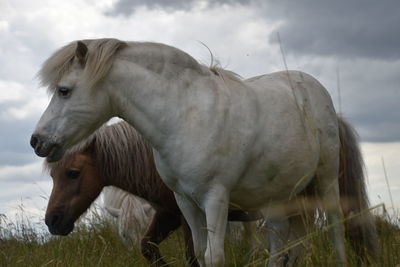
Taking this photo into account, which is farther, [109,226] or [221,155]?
[109,226]

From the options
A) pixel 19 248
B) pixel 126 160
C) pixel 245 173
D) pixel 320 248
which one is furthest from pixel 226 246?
pixel 19 248

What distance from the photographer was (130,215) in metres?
7.65

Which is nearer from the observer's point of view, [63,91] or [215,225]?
[215,225]

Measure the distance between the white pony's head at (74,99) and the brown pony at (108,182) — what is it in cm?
203

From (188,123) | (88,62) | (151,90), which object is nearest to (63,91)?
(88,62)

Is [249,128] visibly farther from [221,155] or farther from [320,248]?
[320,248]

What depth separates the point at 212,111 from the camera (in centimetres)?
388

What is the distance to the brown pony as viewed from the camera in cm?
597

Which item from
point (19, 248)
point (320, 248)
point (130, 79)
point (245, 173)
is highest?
point (130, 79)

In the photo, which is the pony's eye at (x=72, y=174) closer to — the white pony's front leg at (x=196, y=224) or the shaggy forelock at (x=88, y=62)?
the shaggy forelock at (x=88, y=62)

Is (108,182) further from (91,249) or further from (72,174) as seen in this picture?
(91,249)

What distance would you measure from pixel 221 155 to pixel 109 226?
13.8 ft

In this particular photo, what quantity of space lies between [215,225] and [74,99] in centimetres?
129

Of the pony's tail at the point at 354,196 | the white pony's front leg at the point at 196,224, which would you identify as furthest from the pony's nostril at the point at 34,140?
the pony's tail at the point at 354,196
